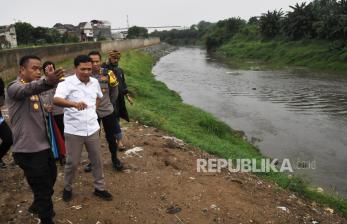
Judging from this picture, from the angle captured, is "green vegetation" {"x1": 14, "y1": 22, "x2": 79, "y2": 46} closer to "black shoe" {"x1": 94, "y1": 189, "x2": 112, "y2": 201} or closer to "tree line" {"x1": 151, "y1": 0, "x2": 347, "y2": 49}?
"tree line" {"x1": 151, "y1": 0, "x2": 347, "y2": 49}

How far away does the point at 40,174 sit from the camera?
395cm

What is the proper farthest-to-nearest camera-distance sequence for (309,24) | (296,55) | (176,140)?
(309,24)
(296,55)
(176,140)

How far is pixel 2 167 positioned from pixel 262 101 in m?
13.8

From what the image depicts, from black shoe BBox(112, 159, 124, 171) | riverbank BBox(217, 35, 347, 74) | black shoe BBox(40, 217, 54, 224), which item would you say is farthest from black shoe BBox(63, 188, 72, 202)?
riverbank BBox(217, 35, 347, 74)

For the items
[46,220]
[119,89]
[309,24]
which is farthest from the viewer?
[309,24]

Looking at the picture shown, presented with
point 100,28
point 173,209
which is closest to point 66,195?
point 173,209

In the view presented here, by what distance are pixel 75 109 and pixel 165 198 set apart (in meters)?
1.88

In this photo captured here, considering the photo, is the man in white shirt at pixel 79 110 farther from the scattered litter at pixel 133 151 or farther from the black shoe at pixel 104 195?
the scattered litter at pixel 133 151

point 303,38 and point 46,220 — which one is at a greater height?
point 303,38

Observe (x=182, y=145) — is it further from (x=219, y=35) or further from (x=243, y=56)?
(x=219, y=35)

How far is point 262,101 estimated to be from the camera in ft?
59.3

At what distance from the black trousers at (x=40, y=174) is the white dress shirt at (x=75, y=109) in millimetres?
542

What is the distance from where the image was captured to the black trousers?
3.92 metres

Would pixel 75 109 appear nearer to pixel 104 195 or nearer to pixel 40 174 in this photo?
pixel 40 174
